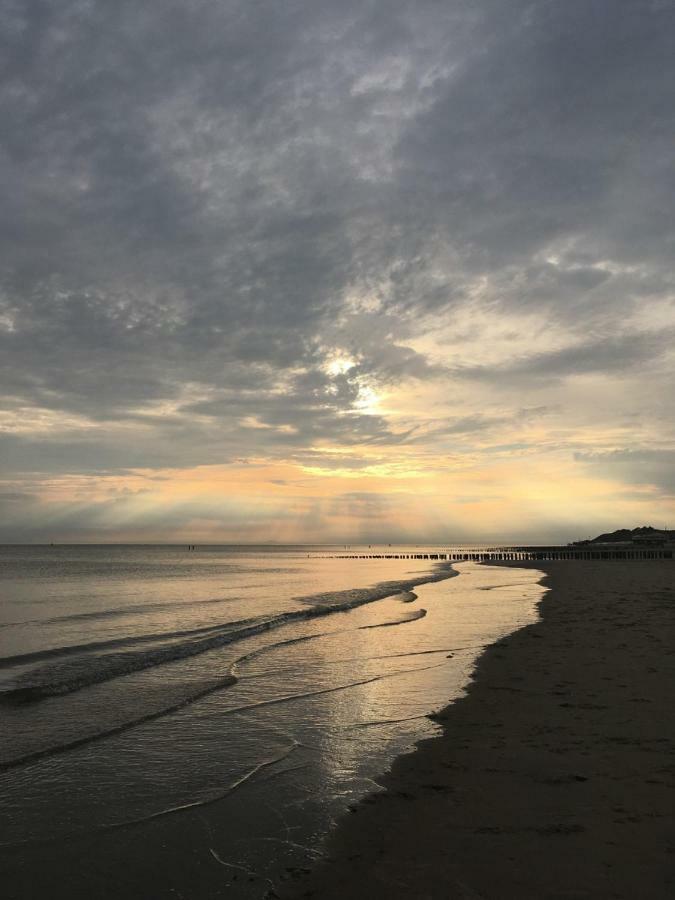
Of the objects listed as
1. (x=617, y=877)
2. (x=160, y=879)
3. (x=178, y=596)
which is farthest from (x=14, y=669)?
(x=178, y=596)

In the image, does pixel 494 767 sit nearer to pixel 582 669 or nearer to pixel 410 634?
pixel 582 669

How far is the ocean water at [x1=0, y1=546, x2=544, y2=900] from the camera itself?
220 inches

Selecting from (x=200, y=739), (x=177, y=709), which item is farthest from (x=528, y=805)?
(x=177, y=709)

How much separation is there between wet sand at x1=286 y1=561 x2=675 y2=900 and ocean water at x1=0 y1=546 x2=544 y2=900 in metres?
0.48

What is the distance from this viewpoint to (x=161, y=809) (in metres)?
6.66

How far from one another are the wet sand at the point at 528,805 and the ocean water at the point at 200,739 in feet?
1.59

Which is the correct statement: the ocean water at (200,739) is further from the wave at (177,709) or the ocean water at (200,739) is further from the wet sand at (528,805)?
the wet sand at (528,805)

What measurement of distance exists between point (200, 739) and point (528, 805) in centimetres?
505

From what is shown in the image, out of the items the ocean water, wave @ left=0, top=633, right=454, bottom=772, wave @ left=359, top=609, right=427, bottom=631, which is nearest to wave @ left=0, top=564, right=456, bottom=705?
the ocean water

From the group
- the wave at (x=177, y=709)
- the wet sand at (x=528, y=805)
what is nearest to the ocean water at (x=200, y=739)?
the wave at (x=177, y=709)

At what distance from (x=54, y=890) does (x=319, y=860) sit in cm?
224

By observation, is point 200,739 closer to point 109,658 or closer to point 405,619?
point 109,658

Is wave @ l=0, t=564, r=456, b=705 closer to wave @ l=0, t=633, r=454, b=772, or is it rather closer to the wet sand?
wave @ l=0, t=633, r=454, b=772

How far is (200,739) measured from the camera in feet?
30.2
